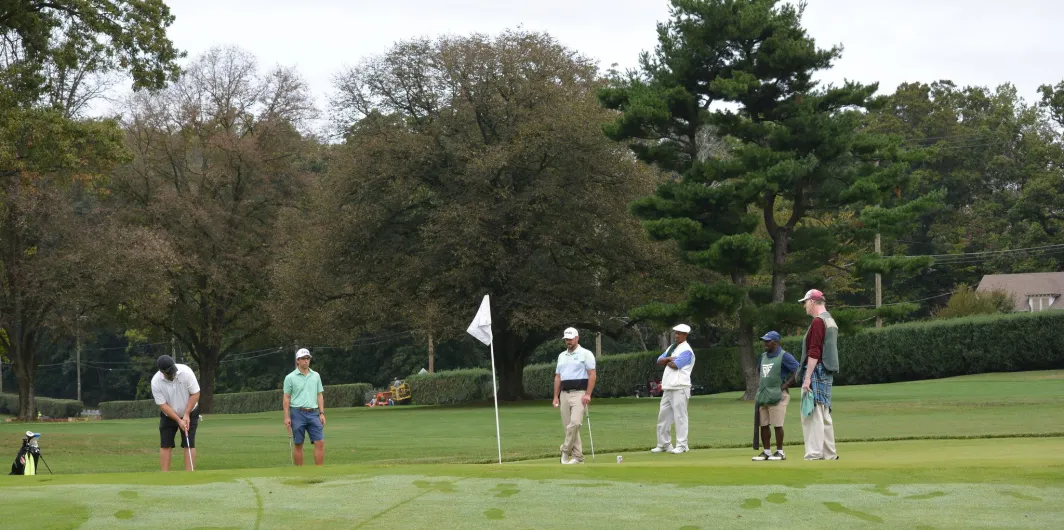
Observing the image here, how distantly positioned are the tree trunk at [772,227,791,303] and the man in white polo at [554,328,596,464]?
1053 inches

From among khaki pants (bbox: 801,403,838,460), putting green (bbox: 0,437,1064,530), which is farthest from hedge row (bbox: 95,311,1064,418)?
putting green (bbox: 0,437,1064,530)

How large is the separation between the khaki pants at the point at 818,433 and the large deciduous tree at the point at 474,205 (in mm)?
30517

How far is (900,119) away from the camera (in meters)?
94.2

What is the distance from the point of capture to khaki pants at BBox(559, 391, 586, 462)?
54.1 feet

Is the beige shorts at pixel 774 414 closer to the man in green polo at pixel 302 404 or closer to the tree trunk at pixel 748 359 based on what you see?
the man in green polo at pixel 302 404

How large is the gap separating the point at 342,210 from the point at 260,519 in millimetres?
39358

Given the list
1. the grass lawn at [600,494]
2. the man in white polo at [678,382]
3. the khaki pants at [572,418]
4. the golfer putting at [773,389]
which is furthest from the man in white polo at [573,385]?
the golfer putting at [773,389]

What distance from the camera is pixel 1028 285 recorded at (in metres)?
81.2

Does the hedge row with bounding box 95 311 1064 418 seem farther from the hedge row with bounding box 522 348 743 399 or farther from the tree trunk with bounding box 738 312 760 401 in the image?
the tree trunk with bounding box 738 312 760 401

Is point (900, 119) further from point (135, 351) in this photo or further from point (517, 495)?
point (517, 495)

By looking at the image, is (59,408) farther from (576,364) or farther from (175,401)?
(576,364)

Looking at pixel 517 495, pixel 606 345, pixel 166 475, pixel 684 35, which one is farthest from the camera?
pixel 606 345

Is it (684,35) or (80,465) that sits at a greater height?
(684,35)

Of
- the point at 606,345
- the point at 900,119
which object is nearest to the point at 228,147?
the point at 606,345
